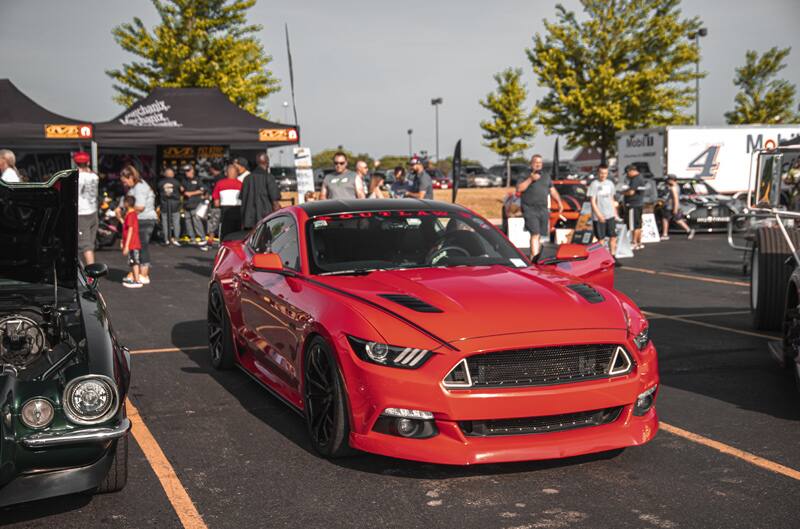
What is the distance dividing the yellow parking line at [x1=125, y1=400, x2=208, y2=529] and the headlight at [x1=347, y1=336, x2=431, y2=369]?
1084mm

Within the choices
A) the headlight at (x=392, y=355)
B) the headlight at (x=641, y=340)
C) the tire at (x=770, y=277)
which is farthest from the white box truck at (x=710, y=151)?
the headlight at (x=392, y=355)

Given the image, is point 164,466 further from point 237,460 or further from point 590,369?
point 590,369

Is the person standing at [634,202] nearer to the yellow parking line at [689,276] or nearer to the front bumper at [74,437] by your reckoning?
the yellow parking line at [689,276]

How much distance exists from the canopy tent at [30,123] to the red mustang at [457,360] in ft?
53.9

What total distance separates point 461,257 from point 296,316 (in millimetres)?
1260

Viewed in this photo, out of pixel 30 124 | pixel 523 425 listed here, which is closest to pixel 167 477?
pixel 523 425

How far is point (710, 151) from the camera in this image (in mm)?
31656

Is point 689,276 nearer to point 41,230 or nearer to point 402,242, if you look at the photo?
A: point 402,242

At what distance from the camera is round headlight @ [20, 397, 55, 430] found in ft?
12.2

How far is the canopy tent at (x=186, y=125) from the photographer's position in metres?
21.4

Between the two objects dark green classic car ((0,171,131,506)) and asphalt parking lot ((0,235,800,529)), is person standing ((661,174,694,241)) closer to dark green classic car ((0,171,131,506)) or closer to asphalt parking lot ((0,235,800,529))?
asphalt parking lot ((0,235,800,529))

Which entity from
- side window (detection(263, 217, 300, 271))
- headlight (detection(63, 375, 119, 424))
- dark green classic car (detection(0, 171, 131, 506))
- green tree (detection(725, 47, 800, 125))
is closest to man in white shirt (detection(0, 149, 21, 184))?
side window (detection(263, 217, 300, 271))

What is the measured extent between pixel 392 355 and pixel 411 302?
1.46ft

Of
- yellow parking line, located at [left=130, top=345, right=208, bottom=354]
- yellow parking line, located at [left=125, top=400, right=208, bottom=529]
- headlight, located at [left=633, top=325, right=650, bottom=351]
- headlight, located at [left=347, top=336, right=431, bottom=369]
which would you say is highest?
headlight, located at [left=347, top=336, right=431, bottom=369]
